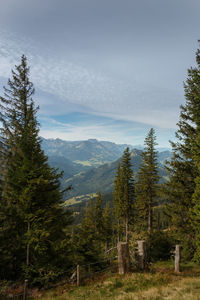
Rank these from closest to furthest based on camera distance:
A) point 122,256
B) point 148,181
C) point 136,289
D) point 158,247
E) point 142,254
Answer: point 136,289 < point 122,256 < point 142,254 < point 158,247 < point 148,181

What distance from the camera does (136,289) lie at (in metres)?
8.89

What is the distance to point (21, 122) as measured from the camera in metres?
16.2

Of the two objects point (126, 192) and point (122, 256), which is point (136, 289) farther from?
point (126, 192)

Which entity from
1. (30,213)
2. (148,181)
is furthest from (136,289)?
(148,181)

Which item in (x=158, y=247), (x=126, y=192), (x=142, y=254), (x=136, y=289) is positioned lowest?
(x=158, y=247)

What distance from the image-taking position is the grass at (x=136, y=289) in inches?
305

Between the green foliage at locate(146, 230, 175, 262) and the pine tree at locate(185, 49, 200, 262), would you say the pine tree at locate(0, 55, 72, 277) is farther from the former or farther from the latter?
the green foliage at locate(146, 230, 175, 262)

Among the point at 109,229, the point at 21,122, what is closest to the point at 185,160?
the point at 21,122

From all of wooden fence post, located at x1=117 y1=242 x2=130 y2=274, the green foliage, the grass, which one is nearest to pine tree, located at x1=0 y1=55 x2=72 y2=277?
the grass

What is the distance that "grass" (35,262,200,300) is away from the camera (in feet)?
25.4

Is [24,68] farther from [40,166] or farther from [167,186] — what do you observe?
[167,186]

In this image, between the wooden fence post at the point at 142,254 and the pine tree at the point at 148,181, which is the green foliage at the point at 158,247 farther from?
the wooden fence post at the point at 142,254

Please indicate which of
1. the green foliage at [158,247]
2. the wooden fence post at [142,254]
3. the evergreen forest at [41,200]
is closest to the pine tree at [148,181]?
the green foliage at [158,247]

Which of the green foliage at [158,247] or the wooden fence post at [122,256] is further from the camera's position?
the green foliage at [158,247]
